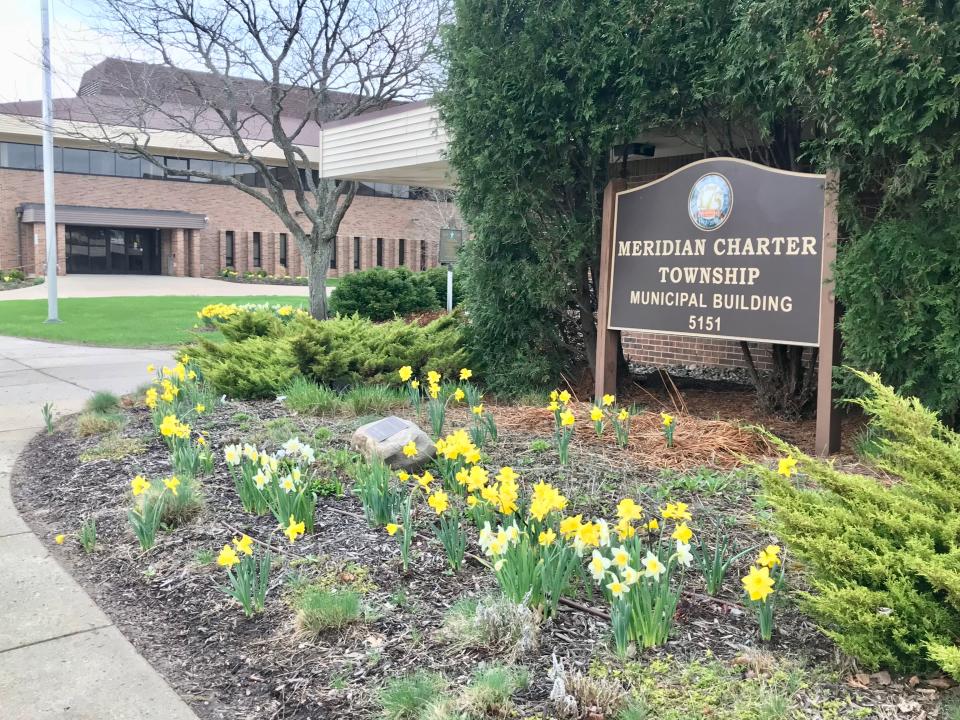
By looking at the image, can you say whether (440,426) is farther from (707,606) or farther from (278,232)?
(278,232)

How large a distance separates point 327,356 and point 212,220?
43.0m

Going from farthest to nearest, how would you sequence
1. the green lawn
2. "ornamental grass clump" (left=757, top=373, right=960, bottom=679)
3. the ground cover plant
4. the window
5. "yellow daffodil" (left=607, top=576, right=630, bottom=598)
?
the window < the green lawn < "yellow daffodil" (left=607, top=576, right=630, bottom=598) < the ground cover plant < "ornamental grass clump" (left=757, top=373, right=960, bottom=679)

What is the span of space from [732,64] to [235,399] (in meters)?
5.09

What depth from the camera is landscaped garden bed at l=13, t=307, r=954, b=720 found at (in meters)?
2.75

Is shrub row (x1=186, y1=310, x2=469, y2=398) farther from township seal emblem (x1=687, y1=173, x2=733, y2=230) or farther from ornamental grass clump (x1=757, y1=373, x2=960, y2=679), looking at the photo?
ornamental grass clump (x1=757, y1=373, x2=960, y2=679)

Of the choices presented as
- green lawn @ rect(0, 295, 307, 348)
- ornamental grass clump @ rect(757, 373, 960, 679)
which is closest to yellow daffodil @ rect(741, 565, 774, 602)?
ornamental grass clump @ rect(757, 373, 960, 679)

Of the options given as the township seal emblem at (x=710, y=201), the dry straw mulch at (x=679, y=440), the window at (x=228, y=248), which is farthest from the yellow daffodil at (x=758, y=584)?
the window at (x=228, y=248)

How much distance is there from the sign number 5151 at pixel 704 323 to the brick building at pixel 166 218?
34282mm

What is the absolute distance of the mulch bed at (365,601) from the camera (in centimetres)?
293

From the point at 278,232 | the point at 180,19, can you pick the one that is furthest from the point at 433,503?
the point at 278,232

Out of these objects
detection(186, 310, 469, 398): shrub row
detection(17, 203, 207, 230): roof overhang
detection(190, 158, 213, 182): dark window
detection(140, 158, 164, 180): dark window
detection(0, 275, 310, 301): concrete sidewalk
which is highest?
detection(190, 158, 213, 182): dark window

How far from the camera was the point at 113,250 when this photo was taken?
153ft

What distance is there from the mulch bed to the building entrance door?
44.0 m

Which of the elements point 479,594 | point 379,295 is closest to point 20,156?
point 379,295
